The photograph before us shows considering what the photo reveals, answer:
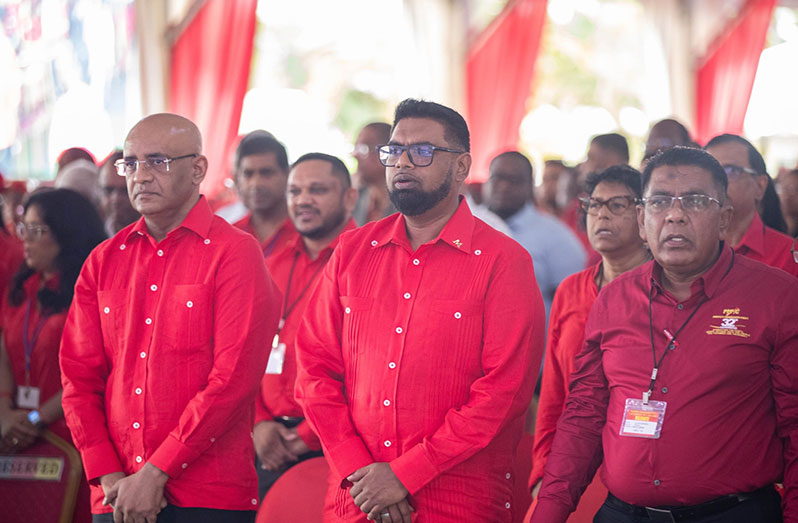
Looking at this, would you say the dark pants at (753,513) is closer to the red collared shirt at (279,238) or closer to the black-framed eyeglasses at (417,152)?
the black-framed eyeglasses at (417,152)

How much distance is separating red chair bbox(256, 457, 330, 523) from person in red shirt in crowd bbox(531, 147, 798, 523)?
0.85m

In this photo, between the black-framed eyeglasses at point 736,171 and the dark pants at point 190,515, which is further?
the black-framed eyeglasses at point 736,171

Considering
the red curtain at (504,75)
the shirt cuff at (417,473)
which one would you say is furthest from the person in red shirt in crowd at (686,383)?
the red curtain at (504,75)

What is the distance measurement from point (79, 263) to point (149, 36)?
5.40m

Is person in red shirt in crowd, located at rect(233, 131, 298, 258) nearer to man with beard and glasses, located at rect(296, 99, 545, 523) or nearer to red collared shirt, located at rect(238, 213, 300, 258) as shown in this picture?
red collared shirt, located at rect(238, 213, 300, 258)

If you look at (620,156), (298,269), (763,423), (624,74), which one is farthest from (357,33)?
(763,423)

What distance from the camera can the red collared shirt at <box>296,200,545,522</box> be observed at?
2.39m

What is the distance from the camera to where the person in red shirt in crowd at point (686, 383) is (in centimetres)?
218

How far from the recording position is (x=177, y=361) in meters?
2.60

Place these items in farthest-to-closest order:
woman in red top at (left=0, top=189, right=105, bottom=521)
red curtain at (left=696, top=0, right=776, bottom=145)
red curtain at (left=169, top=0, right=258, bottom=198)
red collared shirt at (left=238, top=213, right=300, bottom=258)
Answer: red curtain at (left=696, top=0, right=776, bottom=145)
red curtain at (left=169, top=0, right=258, bottom=198)
red collared shirt at (left=238, top=213, right=300, bottom=258)
woman in red top at (left=0, top=189, right=105, bottom=521)

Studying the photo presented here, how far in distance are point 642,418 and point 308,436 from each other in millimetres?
1244

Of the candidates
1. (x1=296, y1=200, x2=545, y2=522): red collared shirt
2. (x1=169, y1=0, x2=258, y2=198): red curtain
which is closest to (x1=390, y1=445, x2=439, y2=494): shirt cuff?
(x1=296, y1=200, x2=545, y2=522): red collared shirt

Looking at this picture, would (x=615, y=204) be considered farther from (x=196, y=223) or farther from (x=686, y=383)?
(x=196, y=223)

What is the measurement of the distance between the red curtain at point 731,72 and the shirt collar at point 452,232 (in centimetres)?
1080
